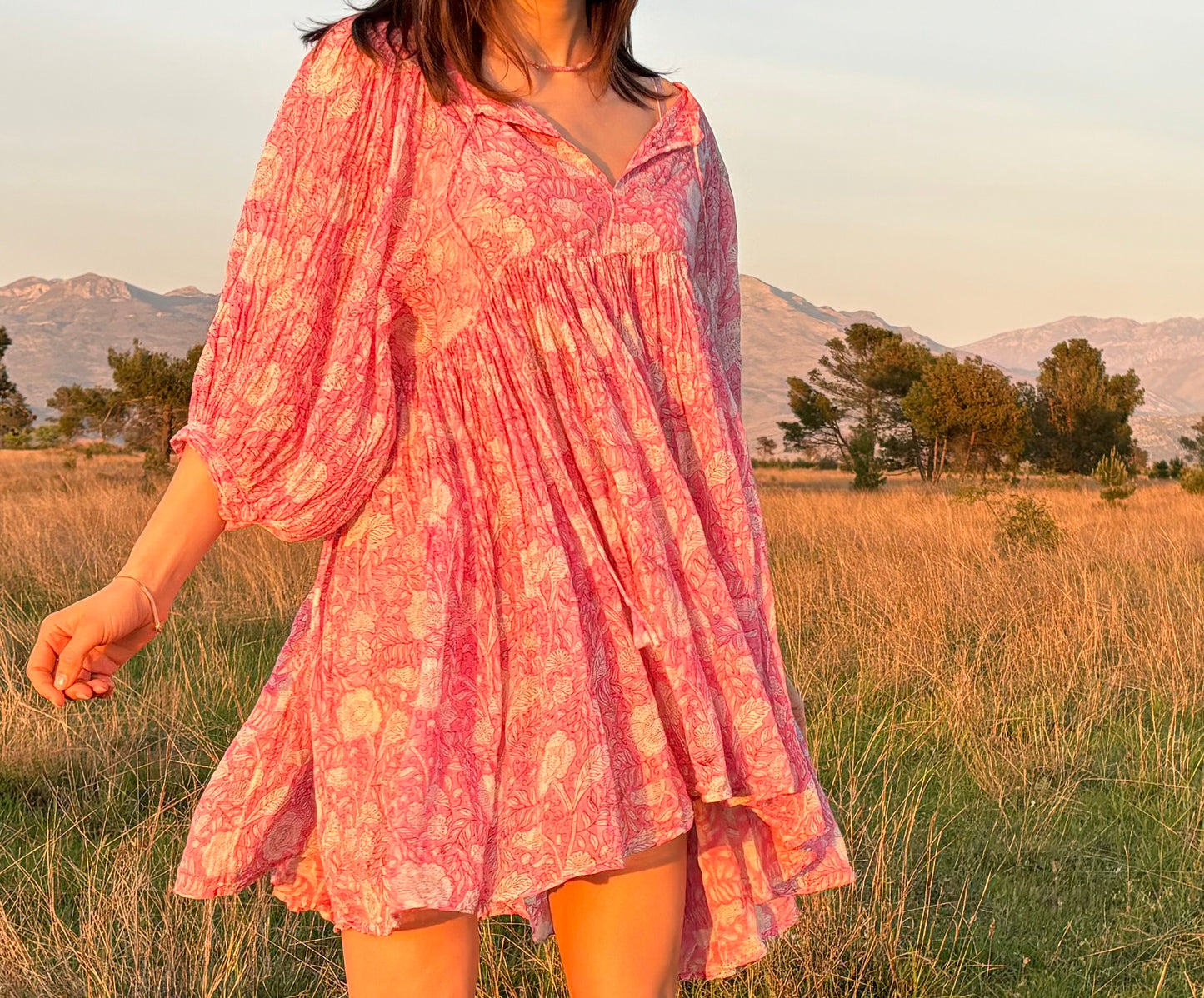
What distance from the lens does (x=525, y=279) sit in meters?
1.46

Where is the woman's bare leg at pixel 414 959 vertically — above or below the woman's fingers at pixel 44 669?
below

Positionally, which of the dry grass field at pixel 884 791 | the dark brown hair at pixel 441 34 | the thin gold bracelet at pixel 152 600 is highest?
the dark brown hair at pixel 441 34

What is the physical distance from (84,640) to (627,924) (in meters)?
0.70

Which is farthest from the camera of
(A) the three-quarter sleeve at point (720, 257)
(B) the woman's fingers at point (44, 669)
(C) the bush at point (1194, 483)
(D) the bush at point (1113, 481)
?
(C) the bush at point (1194, 483)

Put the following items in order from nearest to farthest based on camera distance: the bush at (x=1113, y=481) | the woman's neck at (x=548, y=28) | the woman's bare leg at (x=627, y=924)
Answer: the woman's bare leg at (x=627, y=924) → the woman's neck at (x=548, y=28) → the bush at (x=1113, y=481)

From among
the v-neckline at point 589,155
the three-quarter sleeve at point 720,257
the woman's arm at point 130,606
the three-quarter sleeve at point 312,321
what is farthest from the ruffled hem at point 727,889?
the v-neckline at point 589,155

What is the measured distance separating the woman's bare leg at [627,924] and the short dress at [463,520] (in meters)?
0.09

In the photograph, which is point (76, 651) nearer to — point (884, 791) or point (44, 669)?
point (44, 669)

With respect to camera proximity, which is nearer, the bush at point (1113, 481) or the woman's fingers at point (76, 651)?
the woman's fingers at point (76, 651)

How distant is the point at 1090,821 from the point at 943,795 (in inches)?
19.0

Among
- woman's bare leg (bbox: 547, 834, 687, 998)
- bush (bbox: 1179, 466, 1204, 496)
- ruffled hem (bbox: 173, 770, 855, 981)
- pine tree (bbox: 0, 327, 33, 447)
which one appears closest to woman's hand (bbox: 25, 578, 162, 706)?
ruffled hem (bbox: 173, 770, 855, 981)

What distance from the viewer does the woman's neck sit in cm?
165

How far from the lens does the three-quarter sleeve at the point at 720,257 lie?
5.82ft

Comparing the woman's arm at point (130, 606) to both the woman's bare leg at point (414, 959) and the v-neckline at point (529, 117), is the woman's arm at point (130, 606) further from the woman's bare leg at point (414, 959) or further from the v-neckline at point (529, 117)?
the v-neckline at point (529, 117)
